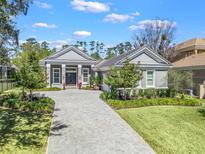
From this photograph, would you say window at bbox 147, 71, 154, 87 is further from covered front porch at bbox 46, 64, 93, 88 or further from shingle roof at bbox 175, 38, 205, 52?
shingle roof at bbox 175, 38, 205, 52

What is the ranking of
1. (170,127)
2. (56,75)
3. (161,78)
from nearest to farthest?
1. (170,127)
2. (161,78)
3. (56,75)

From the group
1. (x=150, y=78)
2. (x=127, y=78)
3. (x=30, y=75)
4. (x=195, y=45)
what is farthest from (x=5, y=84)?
(x=195, y=45)

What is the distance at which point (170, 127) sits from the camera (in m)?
14.0

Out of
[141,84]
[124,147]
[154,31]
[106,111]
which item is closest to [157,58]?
[141,84]

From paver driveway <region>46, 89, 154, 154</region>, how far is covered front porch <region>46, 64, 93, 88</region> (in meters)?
18.6

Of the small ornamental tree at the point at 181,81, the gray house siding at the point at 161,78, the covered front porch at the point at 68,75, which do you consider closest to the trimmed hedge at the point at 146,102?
the small ornamental tree at the point at 181,81

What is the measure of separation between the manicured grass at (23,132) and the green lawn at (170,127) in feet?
14.2

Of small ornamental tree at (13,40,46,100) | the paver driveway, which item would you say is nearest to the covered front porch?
small ornamental tree at (13,40,46,100)

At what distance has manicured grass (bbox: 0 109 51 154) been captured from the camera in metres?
10.6

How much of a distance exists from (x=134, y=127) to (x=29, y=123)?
532cm

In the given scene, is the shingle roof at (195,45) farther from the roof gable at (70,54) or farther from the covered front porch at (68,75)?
the roof gable at (70,54)

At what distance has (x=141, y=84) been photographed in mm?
30141

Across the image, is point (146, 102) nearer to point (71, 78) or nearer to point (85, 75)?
point (85, 75)

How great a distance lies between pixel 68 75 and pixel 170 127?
25.6 metres
